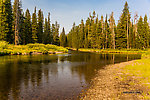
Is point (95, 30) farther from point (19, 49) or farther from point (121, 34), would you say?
point (19, 49)

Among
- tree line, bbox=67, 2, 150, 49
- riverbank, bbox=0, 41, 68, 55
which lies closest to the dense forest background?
tree line, bbox=67, 2, 150, 49

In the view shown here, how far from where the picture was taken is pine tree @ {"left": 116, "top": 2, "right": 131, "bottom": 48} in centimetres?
6109

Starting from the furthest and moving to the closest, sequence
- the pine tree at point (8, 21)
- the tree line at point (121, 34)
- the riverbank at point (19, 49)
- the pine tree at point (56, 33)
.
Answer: the pine tree at point (56, 33) → the tree line at point (121, 34) → the pine tree at point (8, 21) → the riverbank at point (19, 49)

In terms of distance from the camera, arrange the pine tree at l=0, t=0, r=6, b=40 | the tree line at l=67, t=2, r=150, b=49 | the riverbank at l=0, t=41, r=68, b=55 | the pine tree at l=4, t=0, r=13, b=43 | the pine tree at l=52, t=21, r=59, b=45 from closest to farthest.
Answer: the riverbank at l=0, t=41, r=68, b=55, the pine tree at l=0, t=0, r=6, b=40, the pine tree at l=4, t=0, r=13, b=43, the tree line at l=67, t=2, r=150, b=49, the pine tree at l=52, t=21, r=59, b=45

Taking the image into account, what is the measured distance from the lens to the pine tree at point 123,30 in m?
61.1

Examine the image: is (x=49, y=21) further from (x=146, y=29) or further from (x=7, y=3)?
(x=146, y=29)

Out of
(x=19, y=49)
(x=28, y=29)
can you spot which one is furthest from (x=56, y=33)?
(x=19, y=49)

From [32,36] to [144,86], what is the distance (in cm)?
6283

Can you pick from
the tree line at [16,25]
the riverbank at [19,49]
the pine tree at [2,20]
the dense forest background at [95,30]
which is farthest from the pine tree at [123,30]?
the pine tree at [2,20]

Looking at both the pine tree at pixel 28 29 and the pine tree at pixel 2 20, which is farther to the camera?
the pine tree at pixel 28 29

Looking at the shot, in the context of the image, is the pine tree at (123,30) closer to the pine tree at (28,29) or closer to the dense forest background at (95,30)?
the dense forest background at (95,30)

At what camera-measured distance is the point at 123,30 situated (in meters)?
61.7

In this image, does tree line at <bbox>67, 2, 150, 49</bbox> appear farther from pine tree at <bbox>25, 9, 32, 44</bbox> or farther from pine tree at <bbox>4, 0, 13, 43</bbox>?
pine tree at <bbox>4, 0, 13, 43</bbox>

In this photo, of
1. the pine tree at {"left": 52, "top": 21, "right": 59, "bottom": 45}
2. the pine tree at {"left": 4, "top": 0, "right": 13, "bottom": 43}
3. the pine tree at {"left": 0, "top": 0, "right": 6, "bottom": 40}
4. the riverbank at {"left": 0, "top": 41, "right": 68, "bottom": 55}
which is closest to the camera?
the riverbank at {"left": 0, "top": 41, "right": 68, "bottom": 55}
